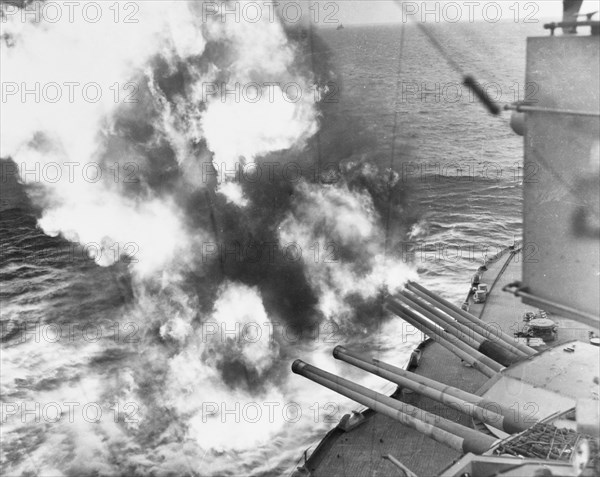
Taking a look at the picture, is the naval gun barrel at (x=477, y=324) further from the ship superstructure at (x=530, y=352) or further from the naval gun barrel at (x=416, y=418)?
the naval gun barrel at (x=416, y=418)

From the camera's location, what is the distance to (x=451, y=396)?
19.5m

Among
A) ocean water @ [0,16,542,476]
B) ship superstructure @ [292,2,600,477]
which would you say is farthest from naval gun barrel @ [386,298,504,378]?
ocean water @ [0,16,542,476]

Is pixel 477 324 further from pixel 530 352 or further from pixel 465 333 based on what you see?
pixel 530 352

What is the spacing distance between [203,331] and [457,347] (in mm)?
12429

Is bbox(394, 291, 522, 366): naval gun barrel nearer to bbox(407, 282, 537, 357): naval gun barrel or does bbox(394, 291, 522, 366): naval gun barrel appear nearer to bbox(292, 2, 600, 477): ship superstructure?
bbox(292, 2, 600, 477): ship superstructure

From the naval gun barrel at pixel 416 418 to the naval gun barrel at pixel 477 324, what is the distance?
17.3 ft

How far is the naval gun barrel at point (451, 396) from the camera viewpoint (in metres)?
17.6

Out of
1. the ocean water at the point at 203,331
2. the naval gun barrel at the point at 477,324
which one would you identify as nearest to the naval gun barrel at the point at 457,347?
the naval gun barrel at the point at 477,324

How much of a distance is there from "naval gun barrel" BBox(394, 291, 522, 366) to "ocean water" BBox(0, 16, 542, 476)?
18.3 ft

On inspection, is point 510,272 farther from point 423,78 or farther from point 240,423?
point 423,78

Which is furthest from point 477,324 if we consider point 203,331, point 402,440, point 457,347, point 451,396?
point 203,331

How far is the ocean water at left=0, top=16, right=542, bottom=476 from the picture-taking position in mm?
25562

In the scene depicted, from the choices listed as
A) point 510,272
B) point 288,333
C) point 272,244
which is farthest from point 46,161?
point 510,272

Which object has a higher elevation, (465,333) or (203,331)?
(465,333)
